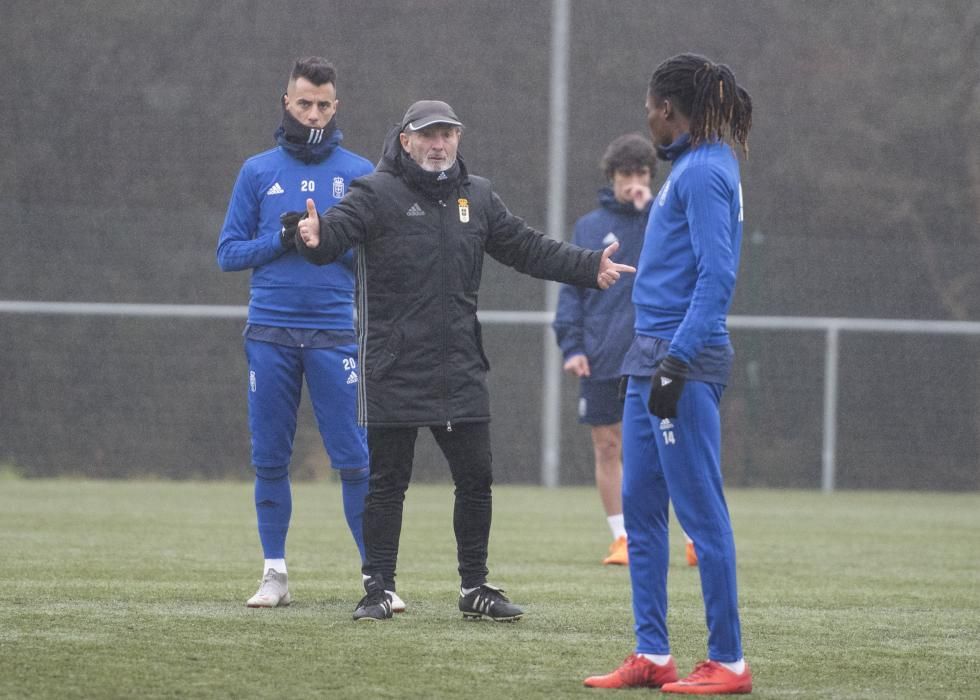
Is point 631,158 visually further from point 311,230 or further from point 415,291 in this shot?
point 311,230

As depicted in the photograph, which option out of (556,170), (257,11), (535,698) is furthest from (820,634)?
(257,11)

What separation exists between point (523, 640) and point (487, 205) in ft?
5.16

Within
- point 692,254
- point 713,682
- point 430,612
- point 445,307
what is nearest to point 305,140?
point 445,307

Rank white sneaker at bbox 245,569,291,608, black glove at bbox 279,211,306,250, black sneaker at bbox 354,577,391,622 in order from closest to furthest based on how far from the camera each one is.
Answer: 1. black sneaker at bbox 354,577,391,622
2. black glove at bbox 279,211,306,250
3. white sneaker at bbox 245,569,291,608

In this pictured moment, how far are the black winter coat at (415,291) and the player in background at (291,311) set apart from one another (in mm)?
465

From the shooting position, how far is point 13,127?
14.4 meters

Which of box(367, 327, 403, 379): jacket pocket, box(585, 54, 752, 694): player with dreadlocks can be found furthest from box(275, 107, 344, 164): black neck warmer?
box(585, 54, 752, 694): player with dreadlocks

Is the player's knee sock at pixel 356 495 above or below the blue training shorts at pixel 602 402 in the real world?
below

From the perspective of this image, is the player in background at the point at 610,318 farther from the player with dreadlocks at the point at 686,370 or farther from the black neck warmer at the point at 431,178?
the player with dreadlocks at the point at 686,370

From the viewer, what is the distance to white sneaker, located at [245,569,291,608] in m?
6.00

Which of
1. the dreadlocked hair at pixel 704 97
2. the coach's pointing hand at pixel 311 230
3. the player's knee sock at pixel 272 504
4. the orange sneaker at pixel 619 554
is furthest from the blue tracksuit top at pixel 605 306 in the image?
the dreadlocked hair at pixel 704 97

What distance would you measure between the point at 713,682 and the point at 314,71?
2.98 meters

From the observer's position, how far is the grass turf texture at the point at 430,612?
457 centimetres

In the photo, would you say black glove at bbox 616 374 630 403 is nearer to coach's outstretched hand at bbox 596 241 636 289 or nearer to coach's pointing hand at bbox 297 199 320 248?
coach's outstretched hand at bbox 596 241 636 289
